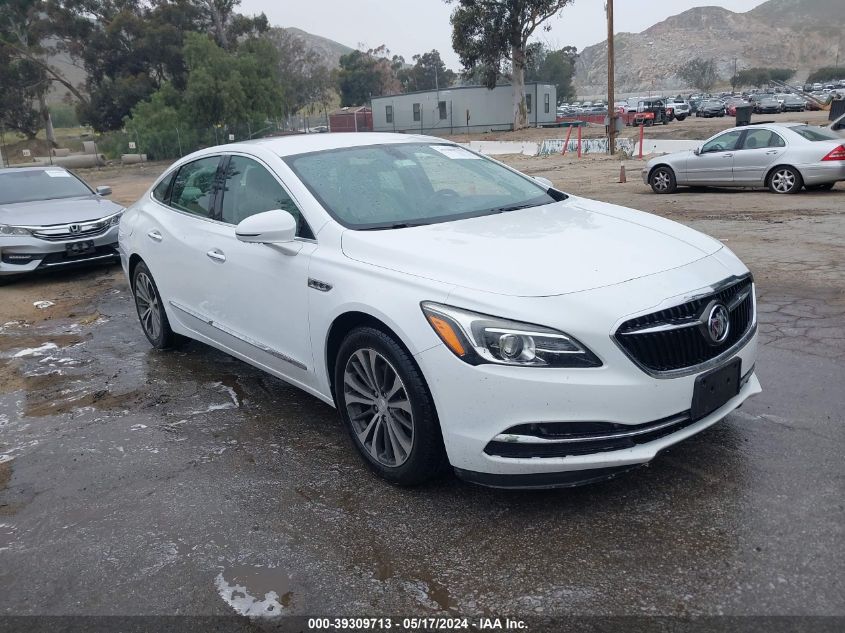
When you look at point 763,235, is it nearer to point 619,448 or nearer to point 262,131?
point 619,448

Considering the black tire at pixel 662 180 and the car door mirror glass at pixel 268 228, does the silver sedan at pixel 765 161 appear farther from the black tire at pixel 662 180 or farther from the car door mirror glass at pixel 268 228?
the car door mirror glass at pixel 268 228

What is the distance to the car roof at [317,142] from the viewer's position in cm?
451

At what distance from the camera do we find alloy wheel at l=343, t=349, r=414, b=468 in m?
3.37

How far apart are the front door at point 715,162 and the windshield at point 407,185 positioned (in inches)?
427

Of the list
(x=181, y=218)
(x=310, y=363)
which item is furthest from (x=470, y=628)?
(x=181, y=218)

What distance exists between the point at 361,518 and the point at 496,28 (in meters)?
46.9

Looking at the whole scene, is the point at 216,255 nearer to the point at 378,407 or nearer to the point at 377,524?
the point at 378,407

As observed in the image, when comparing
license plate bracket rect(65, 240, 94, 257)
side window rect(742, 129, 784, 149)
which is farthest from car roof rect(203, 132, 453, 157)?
side window rect(742, 129, 784, 149)

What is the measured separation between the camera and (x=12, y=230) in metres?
8.97

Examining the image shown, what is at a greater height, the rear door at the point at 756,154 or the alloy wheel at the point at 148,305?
the rear door at the point at 756,154

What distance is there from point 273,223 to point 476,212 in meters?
1.14

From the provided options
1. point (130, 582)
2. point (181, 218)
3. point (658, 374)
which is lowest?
point (130, 582)

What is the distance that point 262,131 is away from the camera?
41.5 meters

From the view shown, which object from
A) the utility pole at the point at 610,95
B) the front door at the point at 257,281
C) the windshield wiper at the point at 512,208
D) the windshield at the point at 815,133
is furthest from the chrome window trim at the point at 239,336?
the utility pole at the point at 610,95
